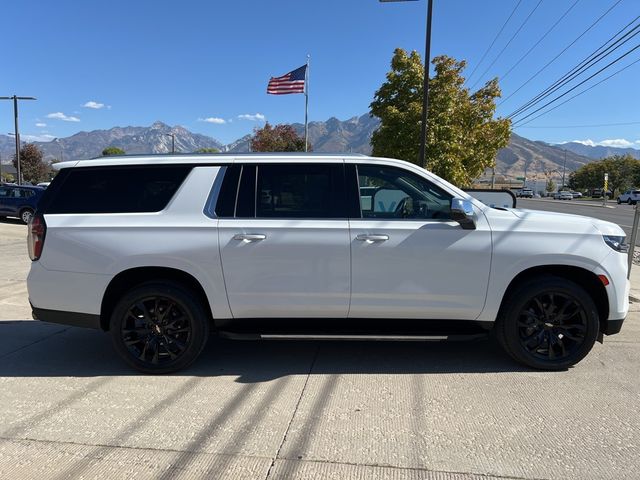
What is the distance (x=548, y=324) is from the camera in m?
4.18

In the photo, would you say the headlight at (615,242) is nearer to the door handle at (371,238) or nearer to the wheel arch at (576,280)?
the wheel arch at (576,280)

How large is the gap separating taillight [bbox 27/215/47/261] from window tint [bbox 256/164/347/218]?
1852mm

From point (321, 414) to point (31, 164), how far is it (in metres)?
80.5

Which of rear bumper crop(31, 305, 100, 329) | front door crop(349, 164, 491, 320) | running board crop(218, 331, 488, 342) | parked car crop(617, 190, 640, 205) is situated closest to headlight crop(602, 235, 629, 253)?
front door crop(349, 164, 491, 320)

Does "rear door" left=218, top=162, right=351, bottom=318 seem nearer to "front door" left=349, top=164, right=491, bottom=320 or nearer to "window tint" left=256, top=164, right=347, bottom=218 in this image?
"window tint" left=256, top=164, right=347, bottom=218

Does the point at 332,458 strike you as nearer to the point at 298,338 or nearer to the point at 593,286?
the point at 298,338

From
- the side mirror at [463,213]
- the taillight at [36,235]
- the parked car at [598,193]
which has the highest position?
the parked car at [598,193]

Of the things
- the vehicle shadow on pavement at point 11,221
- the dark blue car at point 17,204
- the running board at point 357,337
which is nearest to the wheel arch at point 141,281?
the running board at point 357,337

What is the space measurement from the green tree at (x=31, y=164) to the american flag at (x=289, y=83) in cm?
5793

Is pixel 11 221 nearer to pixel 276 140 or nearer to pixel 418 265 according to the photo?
pixel 418 265

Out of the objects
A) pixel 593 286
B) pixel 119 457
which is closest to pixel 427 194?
pixel 593 286

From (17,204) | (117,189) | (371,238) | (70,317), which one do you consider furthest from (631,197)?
(70,317)

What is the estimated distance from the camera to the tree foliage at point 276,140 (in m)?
49.5

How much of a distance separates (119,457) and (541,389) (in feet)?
10.6
